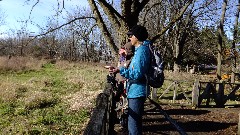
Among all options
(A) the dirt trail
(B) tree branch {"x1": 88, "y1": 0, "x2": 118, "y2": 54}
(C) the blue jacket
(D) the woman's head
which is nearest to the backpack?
(C) the blue jacket

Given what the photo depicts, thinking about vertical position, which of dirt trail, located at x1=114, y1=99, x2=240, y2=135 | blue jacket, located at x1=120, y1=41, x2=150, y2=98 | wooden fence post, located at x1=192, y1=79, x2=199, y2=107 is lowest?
dirt trail, located at x1=114, y1=99, x2=240, y2=135

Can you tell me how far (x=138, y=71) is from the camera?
188 inches

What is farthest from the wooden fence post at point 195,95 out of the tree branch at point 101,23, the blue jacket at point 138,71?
the blue jacket at point 138,71

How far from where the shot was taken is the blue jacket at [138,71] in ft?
15.8

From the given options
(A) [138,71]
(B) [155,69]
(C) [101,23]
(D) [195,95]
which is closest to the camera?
(A) [138,71]

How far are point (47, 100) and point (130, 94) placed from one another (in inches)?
396

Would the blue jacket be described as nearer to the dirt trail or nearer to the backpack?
the backpack

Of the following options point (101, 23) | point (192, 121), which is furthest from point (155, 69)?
point (101, 23)

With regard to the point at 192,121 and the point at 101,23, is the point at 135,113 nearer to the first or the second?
the point at 192,121

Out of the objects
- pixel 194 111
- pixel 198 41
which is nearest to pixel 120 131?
pixel 194 111

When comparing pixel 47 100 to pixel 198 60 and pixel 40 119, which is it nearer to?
pixel 40 119

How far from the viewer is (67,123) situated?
10.9m

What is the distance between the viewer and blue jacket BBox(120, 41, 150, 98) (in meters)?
4.81

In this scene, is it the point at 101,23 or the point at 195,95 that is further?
the point at 195,95
